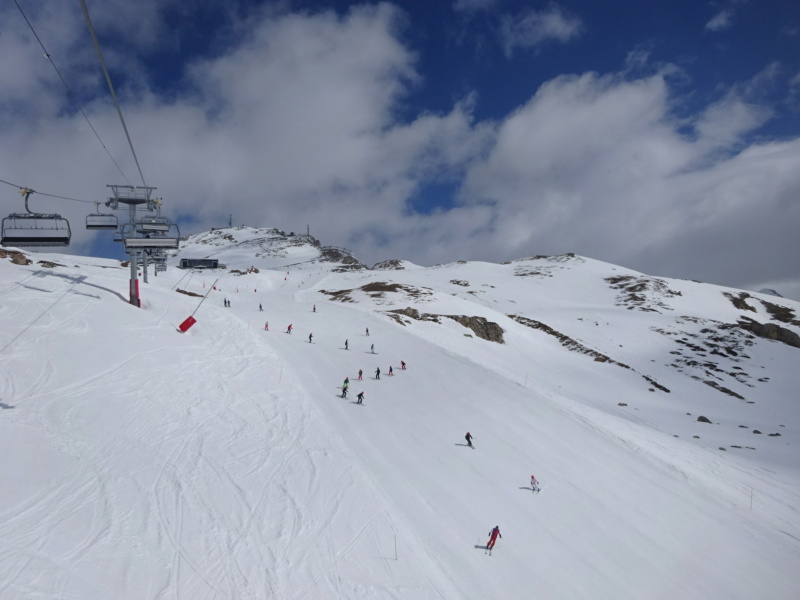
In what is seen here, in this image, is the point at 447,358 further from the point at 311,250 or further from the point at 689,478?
the point at 311,250

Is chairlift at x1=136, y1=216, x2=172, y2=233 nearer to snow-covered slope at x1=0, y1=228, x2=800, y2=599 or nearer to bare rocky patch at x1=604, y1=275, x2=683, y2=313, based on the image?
snow-covered slope at x1=0, y1=228, x2=800, y2=599

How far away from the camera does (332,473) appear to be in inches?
628

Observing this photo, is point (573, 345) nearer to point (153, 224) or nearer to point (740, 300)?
point (153, 224)

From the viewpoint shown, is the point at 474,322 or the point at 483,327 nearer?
the point at 483,327

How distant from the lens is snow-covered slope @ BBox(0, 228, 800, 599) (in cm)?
1113

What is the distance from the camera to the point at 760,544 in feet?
57.3

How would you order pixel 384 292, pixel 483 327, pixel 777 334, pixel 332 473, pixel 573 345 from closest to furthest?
pixel 332 473 < pixel 483 327 < pixel 573 345 < pixel 777 334 < pixel 384 292

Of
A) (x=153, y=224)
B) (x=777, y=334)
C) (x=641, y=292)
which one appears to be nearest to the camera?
(x=153, y=224)

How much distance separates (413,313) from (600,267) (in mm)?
105979

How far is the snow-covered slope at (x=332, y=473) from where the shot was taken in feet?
36.5

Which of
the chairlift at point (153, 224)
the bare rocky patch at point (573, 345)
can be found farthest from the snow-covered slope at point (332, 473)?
the bare rocky patch at point (573, 345)

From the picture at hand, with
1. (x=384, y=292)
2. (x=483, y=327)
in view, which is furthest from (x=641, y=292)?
(x=384, y=292)

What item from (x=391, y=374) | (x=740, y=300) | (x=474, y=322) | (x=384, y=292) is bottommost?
(x=391, y=374)

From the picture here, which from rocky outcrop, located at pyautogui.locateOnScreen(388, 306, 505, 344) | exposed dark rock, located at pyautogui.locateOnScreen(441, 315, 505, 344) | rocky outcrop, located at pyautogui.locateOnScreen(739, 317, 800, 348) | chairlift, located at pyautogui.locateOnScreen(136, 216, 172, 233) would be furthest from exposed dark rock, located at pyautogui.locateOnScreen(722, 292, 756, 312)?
chairlift, located at pyautogui.locateOnScreen(136, 216, 172, 233)
